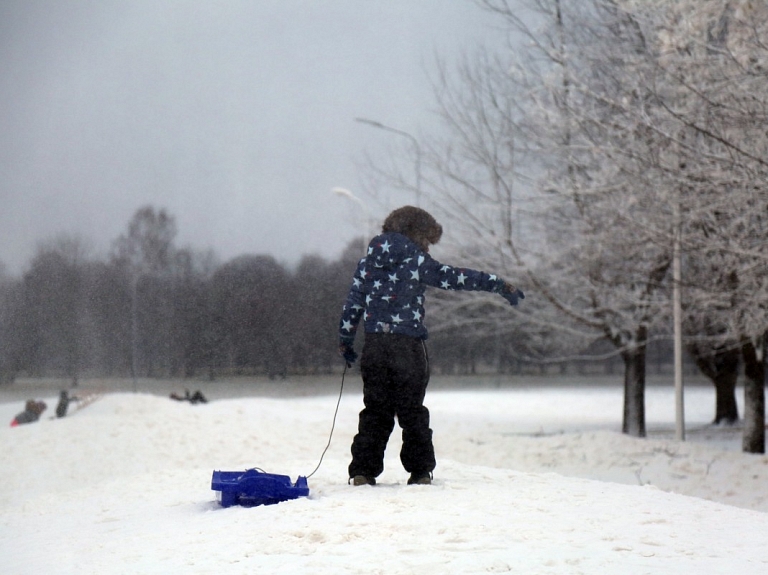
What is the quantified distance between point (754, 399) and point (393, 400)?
7389mm

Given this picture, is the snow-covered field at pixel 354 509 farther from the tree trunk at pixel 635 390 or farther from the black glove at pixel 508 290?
the tree trunk at pixel 635 390

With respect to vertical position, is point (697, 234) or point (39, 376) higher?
point (697, 234)

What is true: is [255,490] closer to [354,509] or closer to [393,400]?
[354,509]

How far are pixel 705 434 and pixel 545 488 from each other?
10581 millimetres

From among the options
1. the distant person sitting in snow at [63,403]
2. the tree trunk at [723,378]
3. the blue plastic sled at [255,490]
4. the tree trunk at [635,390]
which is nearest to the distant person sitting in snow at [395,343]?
the blue plastic sled at [255,490]

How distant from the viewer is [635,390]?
476 inches

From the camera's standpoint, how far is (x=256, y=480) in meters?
4.16

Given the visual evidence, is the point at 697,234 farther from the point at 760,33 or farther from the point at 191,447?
the point at 191,447

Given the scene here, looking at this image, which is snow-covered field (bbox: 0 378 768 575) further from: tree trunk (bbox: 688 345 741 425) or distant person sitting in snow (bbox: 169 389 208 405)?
tree trunk (bbox: 688 345 741 425)

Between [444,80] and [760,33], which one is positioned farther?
[444,80]

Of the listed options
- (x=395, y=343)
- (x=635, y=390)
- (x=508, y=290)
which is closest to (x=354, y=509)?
(x=395, y=343)

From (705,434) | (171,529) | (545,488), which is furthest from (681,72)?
(705,434)

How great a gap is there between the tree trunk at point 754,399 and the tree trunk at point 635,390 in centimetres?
175

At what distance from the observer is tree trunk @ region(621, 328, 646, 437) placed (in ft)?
39.3
